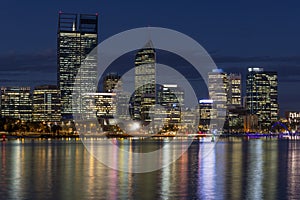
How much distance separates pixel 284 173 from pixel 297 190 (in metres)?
11.0

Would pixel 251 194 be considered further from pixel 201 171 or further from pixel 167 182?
pixel 201 171

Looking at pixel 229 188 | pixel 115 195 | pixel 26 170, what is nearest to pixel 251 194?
pixel 229 188

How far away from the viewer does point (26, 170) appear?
45438 millimetres

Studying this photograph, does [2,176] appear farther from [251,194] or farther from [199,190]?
[251,194]

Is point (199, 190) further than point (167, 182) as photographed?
No

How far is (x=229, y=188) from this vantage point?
3325cm

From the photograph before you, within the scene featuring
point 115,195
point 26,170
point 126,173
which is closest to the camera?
point 115,195

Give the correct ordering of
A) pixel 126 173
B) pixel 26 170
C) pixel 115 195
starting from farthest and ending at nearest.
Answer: pixel 26 170 → pixel 126 173 → pixel 115 195

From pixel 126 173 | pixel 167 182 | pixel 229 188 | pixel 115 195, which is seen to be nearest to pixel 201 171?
pixel 126 173

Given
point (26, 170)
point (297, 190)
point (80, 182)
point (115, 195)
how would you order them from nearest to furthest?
1. point (115, 195)
2. point (297, 190)
3. point (80, 182)
4. point (26, 170)

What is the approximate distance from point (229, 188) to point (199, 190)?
1723 mm

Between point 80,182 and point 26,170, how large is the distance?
34.0 feet

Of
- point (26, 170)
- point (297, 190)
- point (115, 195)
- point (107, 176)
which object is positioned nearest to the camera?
point (115, 195)

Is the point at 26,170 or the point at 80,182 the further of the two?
the point at 26,170
